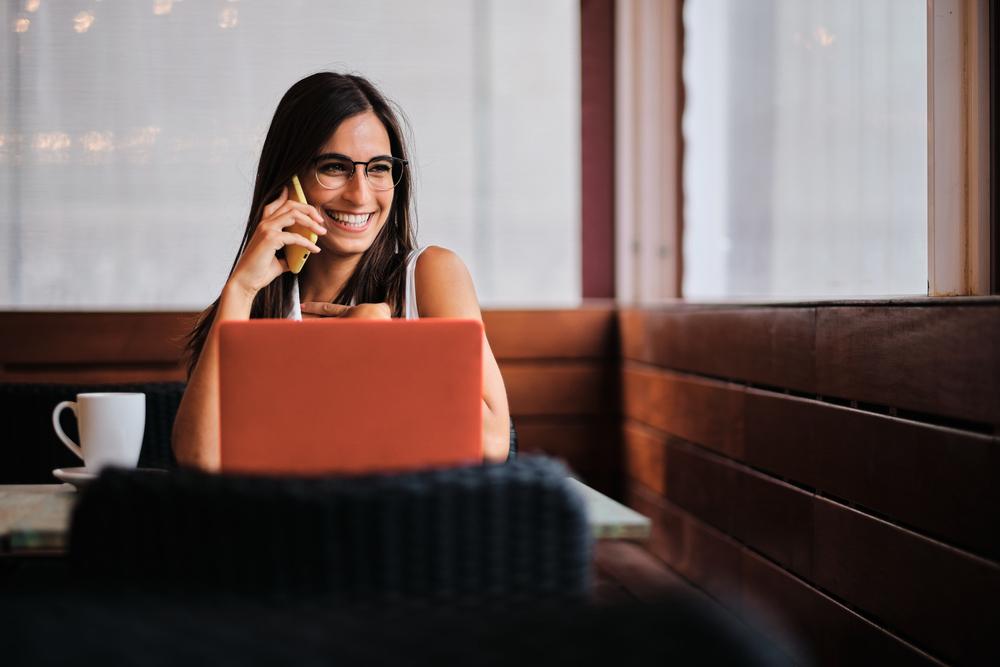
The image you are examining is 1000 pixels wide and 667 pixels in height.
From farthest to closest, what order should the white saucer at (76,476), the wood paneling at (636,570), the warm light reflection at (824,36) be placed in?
the wood paneling at (636,570), the warm light reflection at (824,36), the white saucer at (76,476)

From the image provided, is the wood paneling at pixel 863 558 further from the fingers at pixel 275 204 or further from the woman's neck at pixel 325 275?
the fingers at pixel 275 204

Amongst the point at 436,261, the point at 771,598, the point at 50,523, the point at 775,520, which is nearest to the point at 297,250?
the point at 436,261

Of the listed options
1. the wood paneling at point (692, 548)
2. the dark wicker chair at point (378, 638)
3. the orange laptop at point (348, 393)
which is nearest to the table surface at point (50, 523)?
the orange laptop at point (348, 393)

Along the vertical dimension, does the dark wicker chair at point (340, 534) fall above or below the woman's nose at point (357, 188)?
below

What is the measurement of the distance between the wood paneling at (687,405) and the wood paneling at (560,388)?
10 centimetres

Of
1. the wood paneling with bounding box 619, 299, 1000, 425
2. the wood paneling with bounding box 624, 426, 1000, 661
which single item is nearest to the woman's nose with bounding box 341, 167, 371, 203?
the wood paneling with bounding box 619, 299, 1000, 425

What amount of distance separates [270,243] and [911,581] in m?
1.32

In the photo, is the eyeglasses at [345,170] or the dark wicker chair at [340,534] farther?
the eyeglasses at [345,170]

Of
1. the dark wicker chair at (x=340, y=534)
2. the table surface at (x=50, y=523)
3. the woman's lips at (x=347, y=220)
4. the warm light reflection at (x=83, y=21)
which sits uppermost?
the warm light reflection at (x=83, y=21)

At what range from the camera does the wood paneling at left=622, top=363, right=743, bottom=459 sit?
290 cm

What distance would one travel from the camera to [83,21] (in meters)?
3.89

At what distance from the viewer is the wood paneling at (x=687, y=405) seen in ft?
9.52

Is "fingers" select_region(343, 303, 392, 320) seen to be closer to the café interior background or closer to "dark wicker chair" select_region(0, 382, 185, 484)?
"dark wicker chair" select_region(0, 382, 185, 484)

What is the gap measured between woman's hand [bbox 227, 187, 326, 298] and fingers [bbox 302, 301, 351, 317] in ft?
0.48
